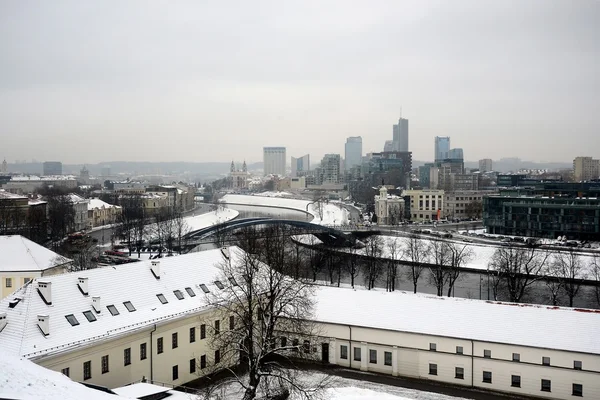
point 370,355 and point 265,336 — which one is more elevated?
point 265,336

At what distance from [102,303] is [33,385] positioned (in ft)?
32.5

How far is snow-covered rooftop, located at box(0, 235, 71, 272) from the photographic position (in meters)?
35.9

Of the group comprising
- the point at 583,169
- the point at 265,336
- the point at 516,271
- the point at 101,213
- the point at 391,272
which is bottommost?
the point at 391,272

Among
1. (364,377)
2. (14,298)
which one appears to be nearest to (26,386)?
(14,298)

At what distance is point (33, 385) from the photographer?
40.2 ft

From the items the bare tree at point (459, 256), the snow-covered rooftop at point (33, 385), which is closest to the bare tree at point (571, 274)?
the bare tree at point (459, 256)

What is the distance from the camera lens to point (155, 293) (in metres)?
24.4

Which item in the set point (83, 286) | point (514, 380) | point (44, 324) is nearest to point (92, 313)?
point (83, 286)

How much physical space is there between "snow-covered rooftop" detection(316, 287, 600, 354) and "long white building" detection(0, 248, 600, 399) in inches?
1.7

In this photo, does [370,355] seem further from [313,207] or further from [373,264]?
[313,207]

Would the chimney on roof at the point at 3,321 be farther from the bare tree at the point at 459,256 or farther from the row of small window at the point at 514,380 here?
the bare tree at the point at 459,256

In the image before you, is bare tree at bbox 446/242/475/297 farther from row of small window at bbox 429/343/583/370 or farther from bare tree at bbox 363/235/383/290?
row of small window at bbox 429/343/583/370

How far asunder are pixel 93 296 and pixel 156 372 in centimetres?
383

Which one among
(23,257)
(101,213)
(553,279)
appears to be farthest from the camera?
(101,213)
